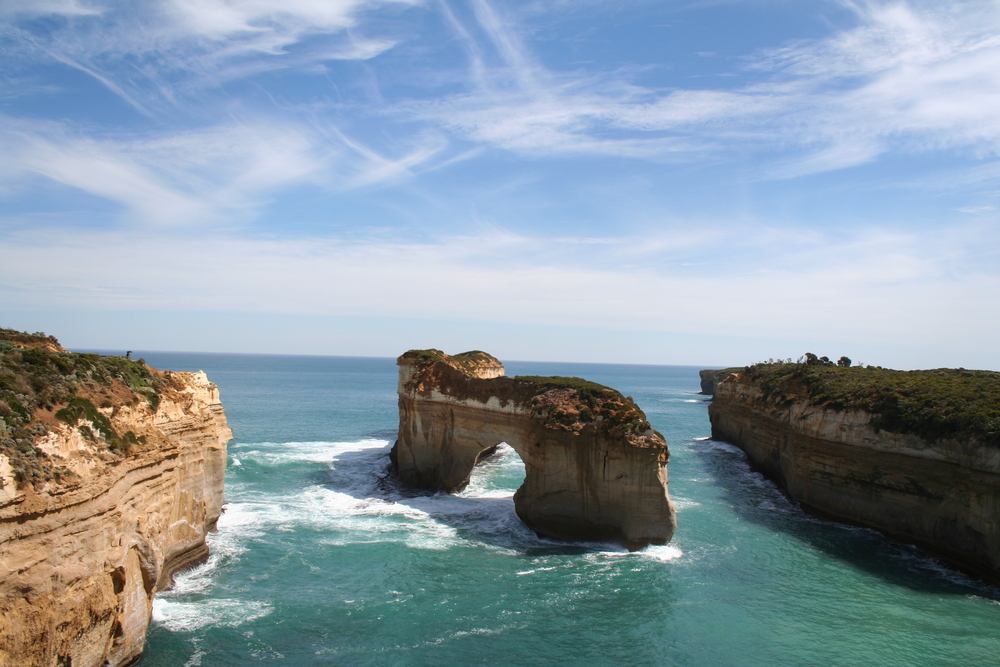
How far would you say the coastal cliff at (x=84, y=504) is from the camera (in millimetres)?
12117

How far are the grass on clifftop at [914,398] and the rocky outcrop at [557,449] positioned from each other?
12678mm

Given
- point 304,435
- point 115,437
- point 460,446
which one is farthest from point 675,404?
point 115,437

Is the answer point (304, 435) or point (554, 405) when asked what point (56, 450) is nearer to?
point (554, 405)

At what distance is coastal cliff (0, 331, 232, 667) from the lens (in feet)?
39.8

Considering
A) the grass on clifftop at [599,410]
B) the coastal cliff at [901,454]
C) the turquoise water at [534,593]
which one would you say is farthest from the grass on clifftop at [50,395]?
the coastal cliff at [901,454]

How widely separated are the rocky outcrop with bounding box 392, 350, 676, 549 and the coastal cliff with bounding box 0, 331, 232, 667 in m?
15.0

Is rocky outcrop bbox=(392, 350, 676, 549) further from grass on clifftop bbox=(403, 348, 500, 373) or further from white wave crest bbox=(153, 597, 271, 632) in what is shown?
white wave crest bbox=(153, 597, 271, 632)

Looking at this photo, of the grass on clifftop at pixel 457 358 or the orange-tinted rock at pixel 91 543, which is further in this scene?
the grass on clifftop at pixel 457 358

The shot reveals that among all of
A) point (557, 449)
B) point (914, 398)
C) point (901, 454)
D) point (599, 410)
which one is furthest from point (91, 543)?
point (914, 398)

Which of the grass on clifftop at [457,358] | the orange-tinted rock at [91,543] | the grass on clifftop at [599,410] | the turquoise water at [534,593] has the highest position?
the grass on clifftop at [457,358]

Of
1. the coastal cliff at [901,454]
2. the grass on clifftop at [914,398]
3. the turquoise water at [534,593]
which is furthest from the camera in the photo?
the grass on clifftop at [914,398]

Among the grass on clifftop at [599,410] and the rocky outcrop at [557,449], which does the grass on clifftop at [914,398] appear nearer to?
the rocky outcrop at [557,449]

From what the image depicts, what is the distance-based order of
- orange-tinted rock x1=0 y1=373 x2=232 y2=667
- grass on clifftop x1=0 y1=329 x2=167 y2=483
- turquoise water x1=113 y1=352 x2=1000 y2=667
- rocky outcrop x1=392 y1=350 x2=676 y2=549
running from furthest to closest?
rocky outcrop x1=392 y1=350 x2=676 y2=549
turquoise water x1=113 y1=352 x2=1000 y2=667
grass on clifftop x1=0 y1=329 x2=167 y2=483
orange-tinted rock x1=0 y1=373 x2=232 y2=667

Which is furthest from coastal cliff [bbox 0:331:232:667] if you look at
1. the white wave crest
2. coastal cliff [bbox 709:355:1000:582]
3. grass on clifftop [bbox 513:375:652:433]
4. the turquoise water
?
coastal cliff [bbox 709:355:1000:582]
